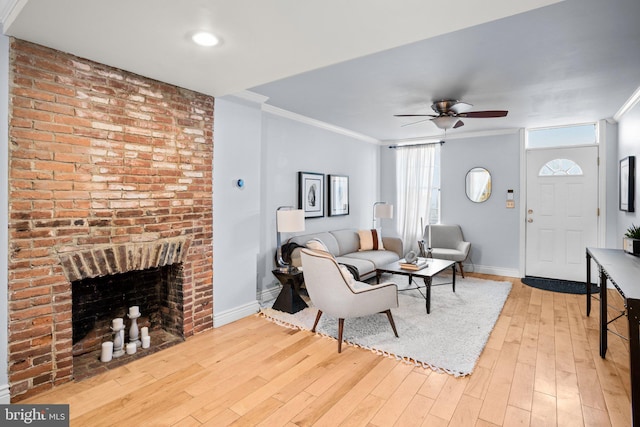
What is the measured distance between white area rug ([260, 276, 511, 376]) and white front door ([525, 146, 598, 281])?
4.48ft

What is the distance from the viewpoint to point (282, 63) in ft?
8.28

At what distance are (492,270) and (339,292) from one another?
13.1 feet

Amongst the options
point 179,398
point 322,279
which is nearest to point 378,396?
point 322,279

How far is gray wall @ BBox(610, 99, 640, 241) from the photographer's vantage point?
12.3 ft

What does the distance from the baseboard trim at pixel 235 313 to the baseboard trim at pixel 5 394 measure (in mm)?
1590

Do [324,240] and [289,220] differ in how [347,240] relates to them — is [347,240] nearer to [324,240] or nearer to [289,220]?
Result: [324,240]

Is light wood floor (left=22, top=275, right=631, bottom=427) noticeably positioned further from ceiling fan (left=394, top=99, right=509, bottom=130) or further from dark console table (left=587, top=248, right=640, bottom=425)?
ceiling fan (left=394, top=99, right=509, bottom=130)

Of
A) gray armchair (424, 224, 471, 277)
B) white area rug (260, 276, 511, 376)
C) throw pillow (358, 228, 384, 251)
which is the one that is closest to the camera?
white area rug (260, 276, 511, 376)

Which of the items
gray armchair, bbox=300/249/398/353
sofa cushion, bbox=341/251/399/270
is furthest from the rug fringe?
sofa cushion, bbox=341/251/399/270

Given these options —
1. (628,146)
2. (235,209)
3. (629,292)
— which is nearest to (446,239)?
(628,146)

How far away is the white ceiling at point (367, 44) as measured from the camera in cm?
182

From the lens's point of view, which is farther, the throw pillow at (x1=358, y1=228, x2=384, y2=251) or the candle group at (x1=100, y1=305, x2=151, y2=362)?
the throw pillow at (x1=358, y1=228, x2=384, y2=251)

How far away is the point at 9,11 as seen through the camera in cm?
197

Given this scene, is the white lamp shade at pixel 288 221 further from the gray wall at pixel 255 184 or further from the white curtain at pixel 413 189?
the white curtain at pixel 413 189
